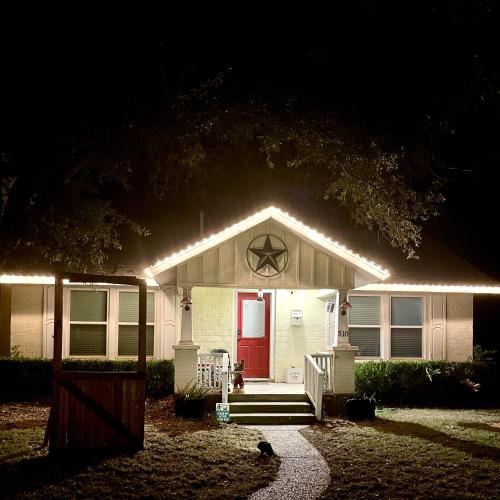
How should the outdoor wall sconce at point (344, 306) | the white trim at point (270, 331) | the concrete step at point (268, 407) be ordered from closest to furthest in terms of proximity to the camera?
the concrete step at point (268, 407)
the outdoor wall sconce at point (344, 306)
the white trim at point (270, 331)

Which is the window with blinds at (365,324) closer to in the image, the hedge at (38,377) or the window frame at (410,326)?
the window frame at (410,326)

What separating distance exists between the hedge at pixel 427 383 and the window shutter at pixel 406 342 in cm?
97

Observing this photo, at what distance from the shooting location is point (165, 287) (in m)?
15.8

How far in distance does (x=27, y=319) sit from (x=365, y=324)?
8961 millimetres

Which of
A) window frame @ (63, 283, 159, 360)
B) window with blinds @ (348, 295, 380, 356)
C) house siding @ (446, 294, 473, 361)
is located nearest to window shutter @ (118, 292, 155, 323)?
window frame @ (63, 283, 159, 360)

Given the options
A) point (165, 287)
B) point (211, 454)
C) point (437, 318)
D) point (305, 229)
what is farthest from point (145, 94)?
point (437, 318)

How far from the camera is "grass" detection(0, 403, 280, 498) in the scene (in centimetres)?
747

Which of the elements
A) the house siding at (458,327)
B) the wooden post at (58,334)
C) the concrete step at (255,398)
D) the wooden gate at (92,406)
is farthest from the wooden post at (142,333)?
the house siding at (458,327)

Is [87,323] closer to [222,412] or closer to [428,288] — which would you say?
[222,412]

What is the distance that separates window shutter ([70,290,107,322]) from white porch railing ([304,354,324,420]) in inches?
223

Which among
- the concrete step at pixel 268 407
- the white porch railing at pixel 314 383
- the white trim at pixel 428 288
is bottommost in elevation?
the concrete step at pixel 268 407

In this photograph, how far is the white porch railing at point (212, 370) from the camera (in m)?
13.6

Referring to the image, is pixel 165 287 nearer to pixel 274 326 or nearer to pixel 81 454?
pixel 274 326

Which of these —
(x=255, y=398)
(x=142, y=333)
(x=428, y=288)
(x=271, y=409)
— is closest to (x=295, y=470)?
(x=142, y=333)
